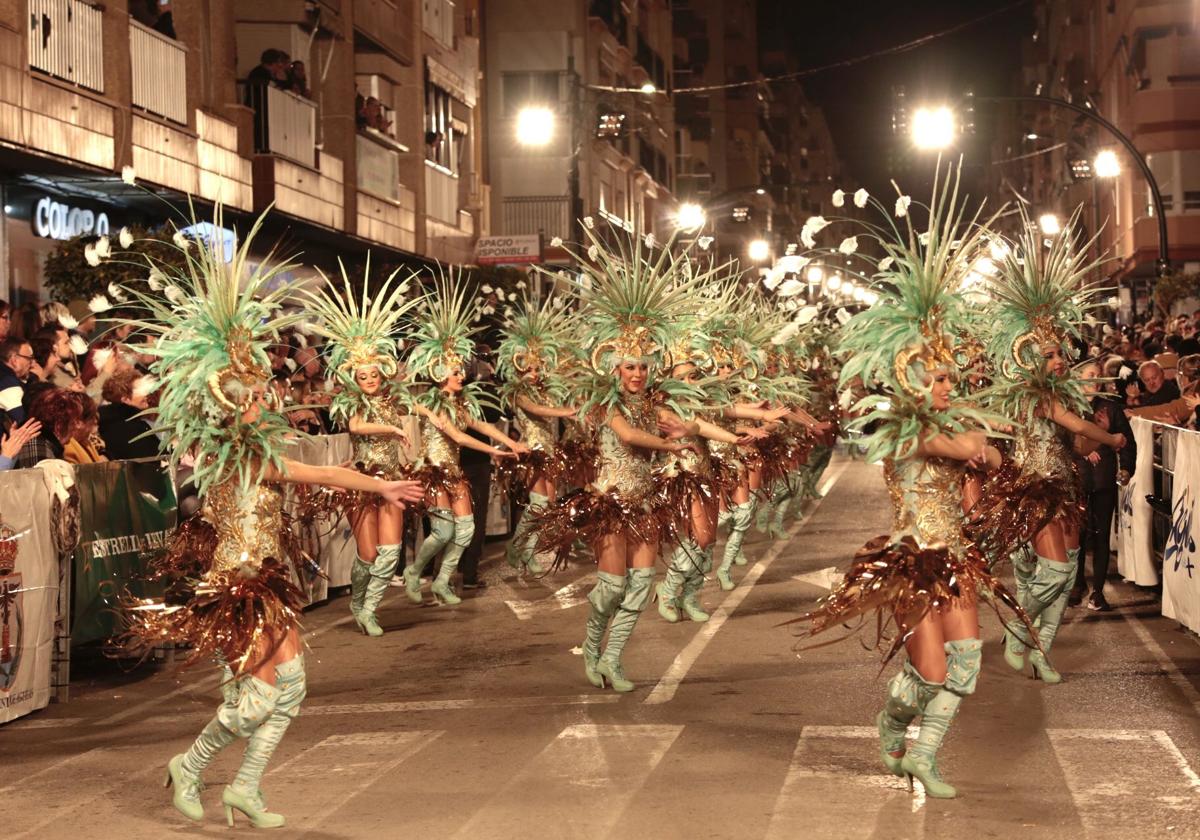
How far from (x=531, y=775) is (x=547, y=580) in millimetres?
8207

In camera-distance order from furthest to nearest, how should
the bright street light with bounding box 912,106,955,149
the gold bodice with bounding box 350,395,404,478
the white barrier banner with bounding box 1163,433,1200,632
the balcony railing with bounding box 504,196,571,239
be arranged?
the balcony railing with bounding box 504,196,571,239, the bright street light with bounding box 912,106,955,149, the gold bodice with bounding box 350,395,404,478, the white barrier banner with bounding box 1163,433,1200,632

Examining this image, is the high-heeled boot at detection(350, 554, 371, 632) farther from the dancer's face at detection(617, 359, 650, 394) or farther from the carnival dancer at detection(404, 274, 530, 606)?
the dancer's face at detection(617, 359, 650, 394)

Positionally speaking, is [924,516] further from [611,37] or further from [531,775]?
[611,37]

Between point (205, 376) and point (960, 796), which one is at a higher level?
point (205, 376)

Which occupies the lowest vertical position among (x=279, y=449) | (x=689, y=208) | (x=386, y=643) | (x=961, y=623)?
(x=386, y=643)

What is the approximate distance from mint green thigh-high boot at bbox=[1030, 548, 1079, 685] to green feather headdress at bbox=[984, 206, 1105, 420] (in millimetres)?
990

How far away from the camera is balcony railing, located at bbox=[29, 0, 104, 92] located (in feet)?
57.5

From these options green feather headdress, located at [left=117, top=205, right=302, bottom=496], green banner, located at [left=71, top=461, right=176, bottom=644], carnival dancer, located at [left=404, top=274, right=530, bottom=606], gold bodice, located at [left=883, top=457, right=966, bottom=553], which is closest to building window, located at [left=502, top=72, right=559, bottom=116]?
carnival dancer, located at [left=404, top=274, right=530, bottom=606]

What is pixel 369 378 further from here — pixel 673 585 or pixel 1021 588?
pixel 1021 588

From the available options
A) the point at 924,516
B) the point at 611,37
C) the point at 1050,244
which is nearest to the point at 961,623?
the point at 924,516

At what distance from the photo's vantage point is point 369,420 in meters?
13.5

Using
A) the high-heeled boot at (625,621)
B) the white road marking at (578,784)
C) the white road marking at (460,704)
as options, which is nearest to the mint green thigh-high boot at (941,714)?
the white road marking at (578,784)

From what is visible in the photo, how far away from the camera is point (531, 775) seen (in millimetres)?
8266

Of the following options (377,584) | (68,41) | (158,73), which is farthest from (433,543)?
(158,73)
